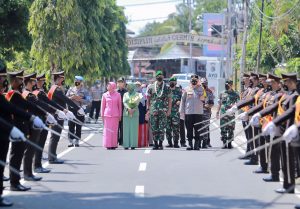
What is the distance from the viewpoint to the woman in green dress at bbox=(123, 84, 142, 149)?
21500mm

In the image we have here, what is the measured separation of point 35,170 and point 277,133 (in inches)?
206

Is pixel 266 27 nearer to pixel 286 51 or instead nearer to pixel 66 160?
pixel 286 51

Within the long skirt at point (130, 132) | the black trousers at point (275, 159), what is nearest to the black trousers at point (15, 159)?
the black trousers at point (275, 159)

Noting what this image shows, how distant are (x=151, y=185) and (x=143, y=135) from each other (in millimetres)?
8302

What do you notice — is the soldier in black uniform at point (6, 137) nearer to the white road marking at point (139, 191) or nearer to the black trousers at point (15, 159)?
the black trousers at point (15, 159)

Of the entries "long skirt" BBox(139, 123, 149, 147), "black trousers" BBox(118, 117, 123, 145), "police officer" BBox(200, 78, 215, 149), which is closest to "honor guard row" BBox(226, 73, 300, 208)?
"police officer" BBox(200, 78, 215, 149)

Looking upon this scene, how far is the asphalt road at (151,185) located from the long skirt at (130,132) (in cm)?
205

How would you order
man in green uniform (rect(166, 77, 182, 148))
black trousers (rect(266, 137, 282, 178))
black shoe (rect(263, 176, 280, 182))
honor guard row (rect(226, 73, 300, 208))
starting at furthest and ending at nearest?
man in green uniform (rect(166, 77, 182, 148)) → black shoe (rect(263, 176, 280, 182)) → black trousers (rect(266, 137, 282, 178)) → honor guard row (rect(226, 73, 300, 208))

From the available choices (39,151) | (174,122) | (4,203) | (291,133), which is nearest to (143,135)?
(174,122)

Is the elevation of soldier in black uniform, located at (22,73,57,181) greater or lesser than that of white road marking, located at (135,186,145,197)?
greater

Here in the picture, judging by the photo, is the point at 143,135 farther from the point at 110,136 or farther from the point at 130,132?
the point at 110,136

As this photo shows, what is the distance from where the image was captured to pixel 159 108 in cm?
2119

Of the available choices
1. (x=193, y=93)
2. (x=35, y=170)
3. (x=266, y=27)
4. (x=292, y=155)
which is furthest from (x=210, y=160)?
(x=266, y=27)

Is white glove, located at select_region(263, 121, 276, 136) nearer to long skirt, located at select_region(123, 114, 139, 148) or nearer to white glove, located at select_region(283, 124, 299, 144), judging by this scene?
white glove, located at select_region(283, 124, 299, 144)
